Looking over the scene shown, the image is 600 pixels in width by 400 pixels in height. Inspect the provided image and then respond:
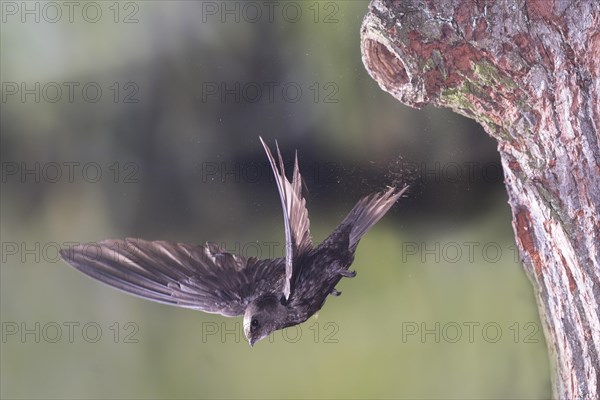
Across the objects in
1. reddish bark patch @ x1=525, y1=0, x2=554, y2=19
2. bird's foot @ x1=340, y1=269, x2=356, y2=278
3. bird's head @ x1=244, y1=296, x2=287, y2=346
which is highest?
reddish bark patch @ x1=525, y1=0, x2=554, y2=19

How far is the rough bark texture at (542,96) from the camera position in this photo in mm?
801

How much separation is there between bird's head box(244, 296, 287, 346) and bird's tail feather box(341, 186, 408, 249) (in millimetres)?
162

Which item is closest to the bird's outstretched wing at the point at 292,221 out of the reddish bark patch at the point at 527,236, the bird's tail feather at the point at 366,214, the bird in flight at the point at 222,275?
the bird in flight at the point at 222,275

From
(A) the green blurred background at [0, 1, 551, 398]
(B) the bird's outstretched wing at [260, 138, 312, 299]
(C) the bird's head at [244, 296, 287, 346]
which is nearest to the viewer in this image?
(B) the bird's outstretched wing at [260, 138, 312, 299]

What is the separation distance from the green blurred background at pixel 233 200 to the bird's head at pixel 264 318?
1.11 feet

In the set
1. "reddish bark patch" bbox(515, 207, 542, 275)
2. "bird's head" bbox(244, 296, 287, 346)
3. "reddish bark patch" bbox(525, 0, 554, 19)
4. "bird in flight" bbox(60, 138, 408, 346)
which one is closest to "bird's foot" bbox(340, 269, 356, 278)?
"bird in flight" bbox(60, 138, 408, 346)

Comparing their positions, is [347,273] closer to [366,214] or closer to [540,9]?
[366,214]

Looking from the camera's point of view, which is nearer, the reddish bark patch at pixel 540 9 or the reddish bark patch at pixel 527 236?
the reddish bark patch at pixel 540 9

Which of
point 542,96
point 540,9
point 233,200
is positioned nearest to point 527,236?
point 542,96

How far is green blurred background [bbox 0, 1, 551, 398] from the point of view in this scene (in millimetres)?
1244

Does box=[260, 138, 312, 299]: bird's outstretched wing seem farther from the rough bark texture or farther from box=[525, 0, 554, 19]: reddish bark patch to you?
box=[525, 0, 554, 19]: reddish bark patch

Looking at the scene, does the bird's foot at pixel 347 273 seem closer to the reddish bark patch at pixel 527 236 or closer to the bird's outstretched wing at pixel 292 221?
the bird's outstretched wing at pixel 292 221

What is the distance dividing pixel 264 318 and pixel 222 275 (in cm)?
10

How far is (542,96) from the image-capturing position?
84cm
